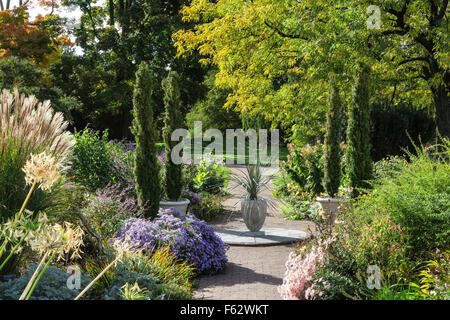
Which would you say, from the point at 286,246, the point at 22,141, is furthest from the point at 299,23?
the point at 22,141

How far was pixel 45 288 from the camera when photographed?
144 inches

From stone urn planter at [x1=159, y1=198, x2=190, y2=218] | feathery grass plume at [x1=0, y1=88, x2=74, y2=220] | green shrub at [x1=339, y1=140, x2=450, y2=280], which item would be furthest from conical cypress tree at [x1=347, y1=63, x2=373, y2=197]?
feathery grass plume at [x1=0, y1=88, x2=74, y2=220]

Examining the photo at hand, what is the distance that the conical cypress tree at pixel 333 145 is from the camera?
31.9ft

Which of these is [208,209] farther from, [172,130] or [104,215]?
[104,215]

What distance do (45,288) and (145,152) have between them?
480 cm

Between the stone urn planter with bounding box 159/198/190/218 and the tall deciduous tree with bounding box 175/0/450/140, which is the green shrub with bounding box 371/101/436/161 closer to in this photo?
the tall deciduous tree with bounding box 175/0/450/140

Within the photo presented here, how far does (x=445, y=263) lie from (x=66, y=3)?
78.0ft

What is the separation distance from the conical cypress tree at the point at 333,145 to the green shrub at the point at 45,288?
6.89 m

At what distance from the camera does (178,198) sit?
31.7ft

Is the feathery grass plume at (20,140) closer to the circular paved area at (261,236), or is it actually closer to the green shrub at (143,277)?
the green shrub at (143,277)

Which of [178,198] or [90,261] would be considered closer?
[90,261]

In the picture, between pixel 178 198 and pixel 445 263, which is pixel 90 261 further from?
pixel 178 198
